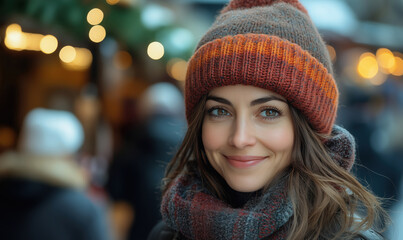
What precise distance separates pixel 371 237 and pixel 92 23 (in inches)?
131

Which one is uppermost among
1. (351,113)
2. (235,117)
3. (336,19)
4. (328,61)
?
(336,19)

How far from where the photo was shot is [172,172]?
2297 mm

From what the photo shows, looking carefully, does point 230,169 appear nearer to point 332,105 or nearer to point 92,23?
point 332,105

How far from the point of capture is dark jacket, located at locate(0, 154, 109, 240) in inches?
125

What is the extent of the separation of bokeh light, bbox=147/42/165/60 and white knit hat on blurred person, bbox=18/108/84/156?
151cm

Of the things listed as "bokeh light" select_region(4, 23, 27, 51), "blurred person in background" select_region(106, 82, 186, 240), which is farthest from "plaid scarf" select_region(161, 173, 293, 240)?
"bokeh light" select_region(4, 23, 27, 51)

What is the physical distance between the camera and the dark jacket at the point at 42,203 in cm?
317

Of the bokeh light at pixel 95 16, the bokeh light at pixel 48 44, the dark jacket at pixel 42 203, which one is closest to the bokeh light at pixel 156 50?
the bokeh light at pixel 95 16

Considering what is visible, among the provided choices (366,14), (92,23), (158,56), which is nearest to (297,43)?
(92,23)

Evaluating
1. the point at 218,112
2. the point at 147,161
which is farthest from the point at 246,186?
the point at 147,161

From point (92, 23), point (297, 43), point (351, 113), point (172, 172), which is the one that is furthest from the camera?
point (351, 113)

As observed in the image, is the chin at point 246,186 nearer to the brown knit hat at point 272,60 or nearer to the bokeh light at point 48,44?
the brown knit hat at point 272,60

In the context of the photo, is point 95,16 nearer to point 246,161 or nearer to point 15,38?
point 15,38

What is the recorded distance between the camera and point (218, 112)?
1.95 meters
